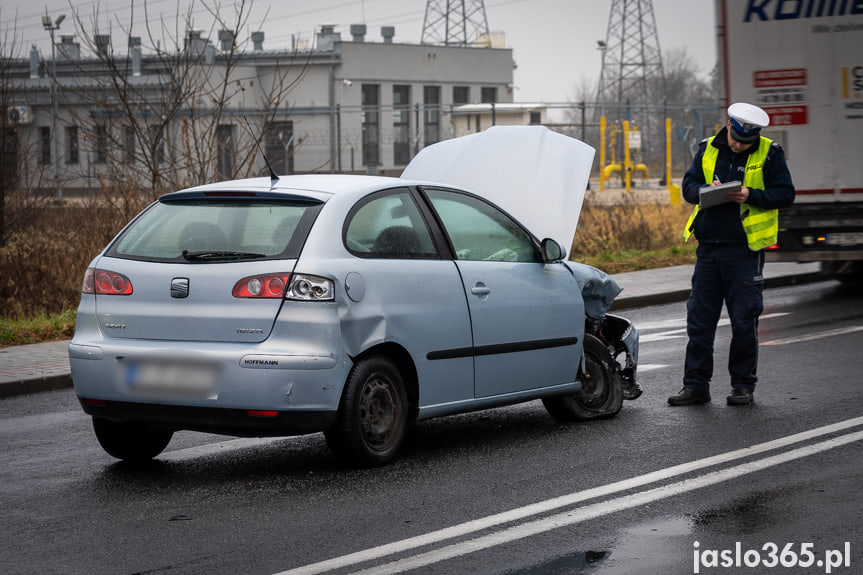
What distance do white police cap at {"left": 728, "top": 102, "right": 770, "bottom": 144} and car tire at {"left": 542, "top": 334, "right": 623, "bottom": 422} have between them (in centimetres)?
163

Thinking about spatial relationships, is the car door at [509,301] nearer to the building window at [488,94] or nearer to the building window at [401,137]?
the building window at [401,137]

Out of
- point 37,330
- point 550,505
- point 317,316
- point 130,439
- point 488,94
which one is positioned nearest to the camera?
point 550,505

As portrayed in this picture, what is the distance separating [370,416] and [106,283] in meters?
1.57

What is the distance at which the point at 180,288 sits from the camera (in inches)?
252

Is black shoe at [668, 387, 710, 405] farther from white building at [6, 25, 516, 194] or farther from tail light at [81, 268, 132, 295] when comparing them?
white building at [6, 25, 516, 194]

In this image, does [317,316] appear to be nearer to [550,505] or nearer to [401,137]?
[550,505]

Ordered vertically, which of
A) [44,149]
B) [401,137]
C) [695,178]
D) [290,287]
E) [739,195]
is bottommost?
[290,287]

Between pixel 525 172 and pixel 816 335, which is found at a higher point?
pixel 525 172

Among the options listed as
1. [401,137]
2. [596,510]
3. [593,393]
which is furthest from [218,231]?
[401,137]

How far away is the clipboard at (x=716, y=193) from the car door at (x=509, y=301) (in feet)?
3.61

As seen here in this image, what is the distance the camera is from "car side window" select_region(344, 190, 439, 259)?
261 inches

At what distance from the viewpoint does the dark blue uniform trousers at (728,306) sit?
834cm

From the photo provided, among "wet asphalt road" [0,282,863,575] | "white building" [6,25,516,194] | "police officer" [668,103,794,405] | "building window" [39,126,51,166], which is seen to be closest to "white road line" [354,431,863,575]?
"wet asphalt road" [0,282,863,575]

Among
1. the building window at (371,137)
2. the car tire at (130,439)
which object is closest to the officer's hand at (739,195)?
the car tire at (130,439)
